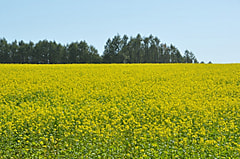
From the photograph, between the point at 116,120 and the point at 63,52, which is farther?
the point at 63,52

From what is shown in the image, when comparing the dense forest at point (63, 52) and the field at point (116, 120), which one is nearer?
the field at point (116, 120)

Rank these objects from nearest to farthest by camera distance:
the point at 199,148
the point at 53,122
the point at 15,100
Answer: the point at 199,148
the point at 53,122
the point at 15,100

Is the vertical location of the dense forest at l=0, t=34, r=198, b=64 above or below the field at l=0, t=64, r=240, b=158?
above

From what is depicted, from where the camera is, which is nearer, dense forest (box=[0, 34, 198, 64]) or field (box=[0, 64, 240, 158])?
field (box=[0, 64, 240, 158])

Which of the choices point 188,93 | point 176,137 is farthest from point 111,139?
point 188,93

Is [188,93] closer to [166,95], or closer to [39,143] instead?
[166,95]

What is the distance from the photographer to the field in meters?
9.70

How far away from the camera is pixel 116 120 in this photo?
12000 millimetres

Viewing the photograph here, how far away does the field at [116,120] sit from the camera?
9.70m

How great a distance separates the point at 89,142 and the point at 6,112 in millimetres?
5182

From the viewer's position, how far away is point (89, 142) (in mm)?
10117

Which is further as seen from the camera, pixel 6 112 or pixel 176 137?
pixel 6 112

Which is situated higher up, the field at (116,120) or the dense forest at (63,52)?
the dense forest at (63,52)

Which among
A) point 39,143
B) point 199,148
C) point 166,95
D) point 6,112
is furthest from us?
point 166,95
